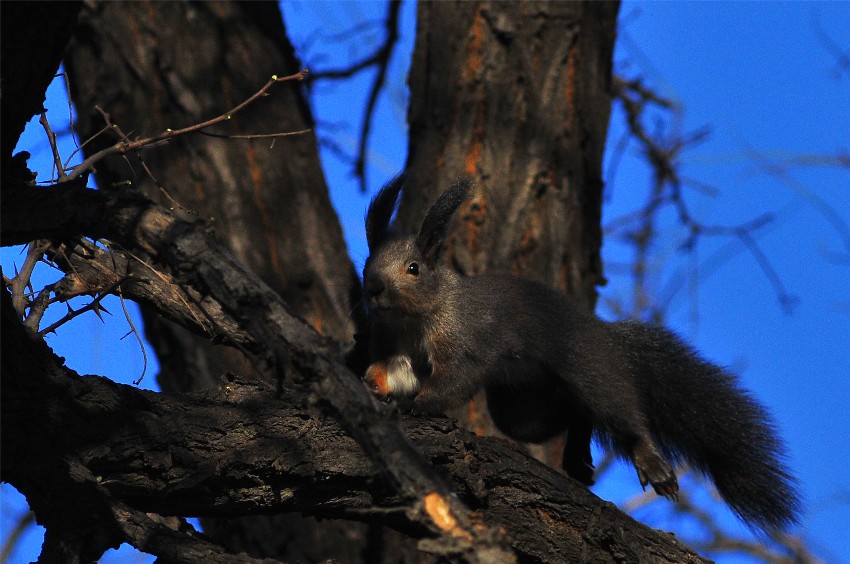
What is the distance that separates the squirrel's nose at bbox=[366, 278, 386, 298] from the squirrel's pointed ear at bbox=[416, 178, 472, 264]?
0.29 meters

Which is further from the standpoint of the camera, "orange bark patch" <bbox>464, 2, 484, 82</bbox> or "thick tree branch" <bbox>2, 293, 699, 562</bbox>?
"orange bark patch" <bbox>464, 2, 484, 82</bbox>

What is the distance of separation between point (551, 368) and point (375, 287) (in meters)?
0.88

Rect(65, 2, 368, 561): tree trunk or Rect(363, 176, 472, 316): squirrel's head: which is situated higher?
Rect(65, 2, 368, 561): tree trunk

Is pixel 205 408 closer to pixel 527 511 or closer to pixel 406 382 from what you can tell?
pixel 527 511

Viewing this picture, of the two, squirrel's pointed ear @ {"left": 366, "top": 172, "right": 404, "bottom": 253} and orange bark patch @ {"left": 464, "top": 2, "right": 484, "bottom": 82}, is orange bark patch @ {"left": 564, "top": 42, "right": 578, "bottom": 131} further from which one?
squirrel's pointed ear @ {"left": 366, "top": 172, "right": 404, "bottom": 253}

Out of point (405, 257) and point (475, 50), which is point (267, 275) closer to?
point (405, 257)

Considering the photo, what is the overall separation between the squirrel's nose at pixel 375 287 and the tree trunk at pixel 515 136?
82 centimetres

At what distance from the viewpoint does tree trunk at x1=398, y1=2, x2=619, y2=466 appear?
176 inches

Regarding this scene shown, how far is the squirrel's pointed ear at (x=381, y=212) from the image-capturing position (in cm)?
369

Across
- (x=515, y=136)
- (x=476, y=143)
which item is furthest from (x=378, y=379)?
(x=515, y=136)

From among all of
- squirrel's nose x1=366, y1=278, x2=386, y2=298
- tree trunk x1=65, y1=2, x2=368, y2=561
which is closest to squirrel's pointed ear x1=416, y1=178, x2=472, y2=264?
squirrel's nose x1=366, y1=278, x2=386, y2=298

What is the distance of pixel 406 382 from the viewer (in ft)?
12.9

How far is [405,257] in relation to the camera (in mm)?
3809

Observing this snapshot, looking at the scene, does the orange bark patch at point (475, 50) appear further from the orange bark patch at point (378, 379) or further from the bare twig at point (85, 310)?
the bare twig at point (85, 310)
